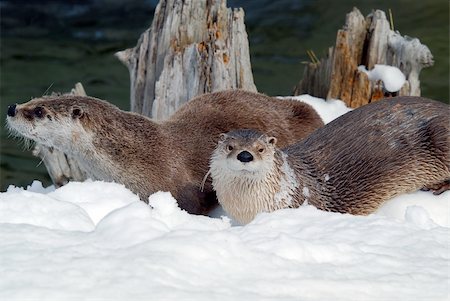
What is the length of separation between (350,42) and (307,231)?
2879 millimetres

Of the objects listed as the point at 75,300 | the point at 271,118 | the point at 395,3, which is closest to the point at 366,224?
the point at 75,300

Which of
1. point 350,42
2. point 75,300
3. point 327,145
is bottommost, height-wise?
point 75,300

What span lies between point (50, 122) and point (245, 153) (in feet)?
3.62

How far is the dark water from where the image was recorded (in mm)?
10398

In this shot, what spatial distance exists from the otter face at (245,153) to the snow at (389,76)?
1.80 m

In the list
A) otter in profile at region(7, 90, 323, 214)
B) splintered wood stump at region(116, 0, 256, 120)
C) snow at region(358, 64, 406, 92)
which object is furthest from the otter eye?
snow at region(358, 64, 406, 92)

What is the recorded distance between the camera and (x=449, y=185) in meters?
4.76

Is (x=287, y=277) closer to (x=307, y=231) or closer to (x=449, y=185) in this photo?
(x=307, y=231)

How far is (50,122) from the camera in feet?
15.5

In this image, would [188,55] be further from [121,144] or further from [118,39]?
[118,39]

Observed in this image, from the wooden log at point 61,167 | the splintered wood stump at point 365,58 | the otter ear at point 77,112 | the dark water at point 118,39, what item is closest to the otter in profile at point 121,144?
the otter ear at point 77,112

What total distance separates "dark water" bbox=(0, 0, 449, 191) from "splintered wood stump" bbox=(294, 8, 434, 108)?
Answer: 373 cm

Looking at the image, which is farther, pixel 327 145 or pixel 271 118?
pixel 271 118

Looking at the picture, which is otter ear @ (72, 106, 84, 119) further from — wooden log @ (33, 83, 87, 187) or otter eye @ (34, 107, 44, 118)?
wooden log @ (33, 83, 87, 187)
